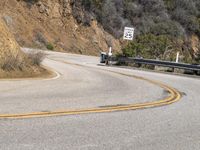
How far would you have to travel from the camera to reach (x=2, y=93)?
510 inches

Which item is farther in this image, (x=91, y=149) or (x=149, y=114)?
(x=149, y=114)

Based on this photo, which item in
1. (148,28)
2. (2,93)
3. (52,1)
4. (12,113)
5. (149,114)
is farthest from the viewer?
(148,28)

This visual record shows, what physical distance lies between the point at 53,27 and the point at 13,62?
1245 inches

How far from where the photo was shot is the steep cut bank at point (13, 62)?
18078 mm

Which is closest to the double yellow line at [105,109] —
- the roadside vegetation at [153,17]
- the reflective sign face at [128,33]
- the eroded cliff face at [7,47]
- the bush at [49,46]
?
the eroded cliff face at [7,47]

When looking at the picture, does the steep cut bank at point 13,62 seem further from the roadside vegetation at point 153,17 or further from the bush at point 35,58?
the roadside vegetation at point 153,17

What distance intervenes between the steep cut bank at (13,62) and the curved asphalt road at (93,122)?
249 centimetres

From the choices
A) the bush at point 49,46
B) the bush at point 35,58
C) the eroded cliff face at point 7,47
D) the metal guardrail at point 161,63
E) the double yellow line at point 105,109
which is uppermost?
the eroded cliff face at point 7,47

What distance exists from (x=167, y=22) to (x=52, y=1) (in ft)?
56.9

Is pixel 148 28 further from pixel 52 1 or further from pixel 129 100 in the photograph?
pixel 129 100

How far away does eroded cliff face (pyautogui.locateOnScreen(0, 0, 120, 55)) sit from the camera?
45750mm

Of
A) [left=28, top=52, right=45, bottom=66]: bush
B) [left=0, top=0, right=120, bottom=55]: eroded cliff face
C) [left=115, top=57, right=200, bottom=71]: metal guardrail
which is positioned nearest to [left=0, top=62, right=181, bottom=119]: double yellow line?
[left=28, top=52, right=45, bottom=66]: bush

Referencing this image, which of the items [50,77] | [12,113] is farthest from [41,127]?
[50,77]

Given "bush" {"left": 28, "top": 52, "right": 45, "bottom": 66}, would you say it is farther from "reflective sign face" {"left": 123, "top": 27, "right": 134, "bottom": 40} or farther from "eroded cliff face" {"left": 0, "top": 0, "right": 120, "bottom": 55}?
"eroded cliff face" {"left": 0, "top": 0, "right": 120, "bottom": 55}
